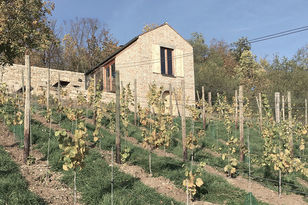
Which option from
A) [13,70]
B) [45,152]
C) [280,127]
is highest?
[13,70]

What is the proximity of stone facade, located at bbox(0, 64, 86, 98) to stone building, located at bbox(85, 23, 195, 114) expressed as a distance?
2336mm

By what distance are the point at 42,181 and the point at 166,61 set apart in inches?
625

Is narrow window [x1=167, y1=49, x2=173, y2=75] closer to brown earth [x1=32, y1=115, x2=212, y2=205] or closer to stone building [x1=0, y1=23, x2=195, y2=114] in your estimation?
stone building [x1=0, y1=23, x2=195, y2=114]

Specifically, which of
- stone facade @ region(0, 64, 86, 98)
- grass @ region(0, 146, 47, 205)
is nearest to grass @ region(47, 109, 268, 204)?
grass @ region(0, 146, 47, 205)

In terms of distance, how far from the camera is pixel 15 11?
36.9 feet

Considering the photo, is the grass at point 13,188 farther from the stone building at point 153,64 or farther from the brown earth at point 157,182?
the stone building at point 153,64

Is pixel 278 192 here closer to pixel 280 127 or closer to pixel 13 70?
pixel 280 127

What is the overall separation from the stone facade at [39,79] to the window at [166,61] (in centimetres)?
651

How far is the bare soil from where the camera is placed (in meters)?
5.56

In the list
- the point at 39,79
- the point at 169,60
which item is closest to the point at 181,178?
the point at 169,60

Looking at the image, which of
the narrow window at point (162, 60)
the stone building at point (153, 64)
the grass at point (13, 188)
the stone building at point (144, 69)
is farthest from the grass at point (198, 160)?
the narrow window at point (162, 60)

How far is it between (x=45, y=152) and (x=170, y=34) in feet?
51.2

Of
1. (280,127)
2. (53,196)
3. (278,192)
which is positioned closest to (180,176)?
(278,192)

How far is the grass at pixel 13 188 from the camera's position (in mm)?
4878
